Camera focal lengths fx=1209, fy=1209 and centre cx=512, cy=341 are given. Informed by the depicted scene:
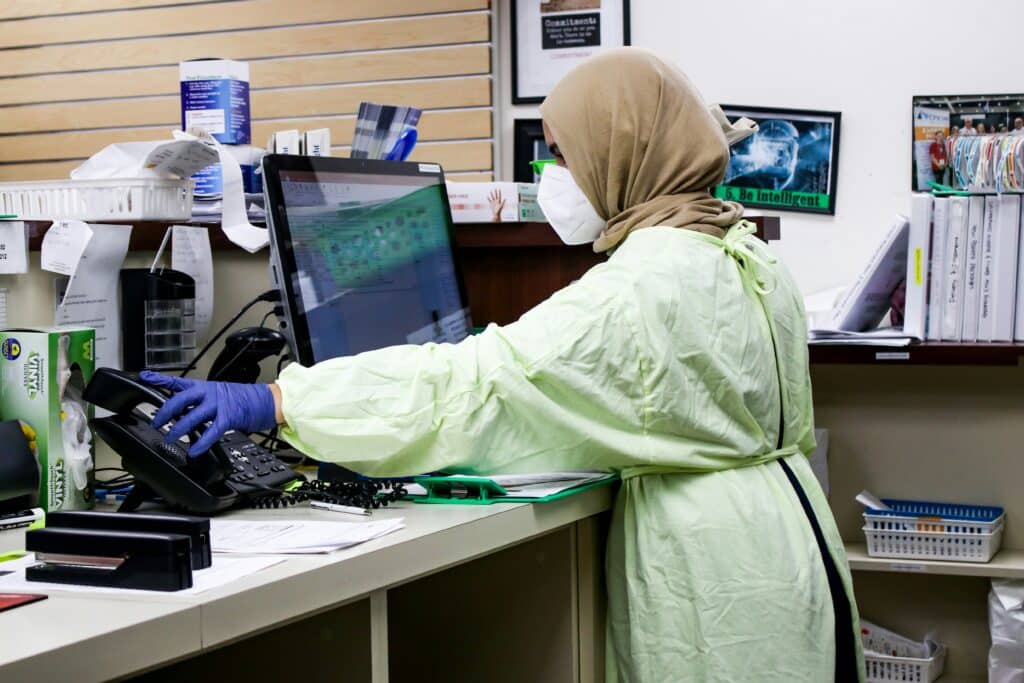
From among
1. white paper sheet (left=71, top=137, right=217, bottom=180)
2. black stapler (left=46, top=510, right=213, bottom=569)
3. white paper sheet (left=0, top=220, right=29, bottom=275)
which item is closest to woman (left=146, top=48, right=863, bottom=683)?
black stapler (left=46, top=510, right=213, bottom=569)

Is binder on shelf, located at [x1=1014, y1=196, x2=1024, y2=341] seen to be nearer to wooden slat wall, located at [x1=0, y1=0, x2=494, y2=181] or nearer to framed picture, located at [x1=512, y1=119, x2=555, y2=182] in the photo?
framed picture, located at [x1=512, y1=119, x2=555, y2=182]

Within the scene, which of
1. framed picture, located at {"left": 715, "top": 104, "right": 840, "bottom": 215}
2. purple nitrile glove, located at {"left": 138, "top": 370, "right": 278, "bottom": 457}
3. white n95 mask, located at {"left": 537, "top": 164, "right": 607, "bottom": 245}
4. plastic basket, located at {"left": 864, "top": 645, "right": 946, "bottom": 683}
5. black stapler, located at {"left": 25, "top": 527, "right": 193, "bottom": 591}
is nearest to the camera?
black stapler, located at {"left": 25, "top": 527, "right": 193, "bottom": 591}

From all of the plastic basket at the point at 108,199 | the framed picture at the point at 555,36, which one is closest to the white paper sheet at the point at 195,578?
the plastic basket at the point at 108,199

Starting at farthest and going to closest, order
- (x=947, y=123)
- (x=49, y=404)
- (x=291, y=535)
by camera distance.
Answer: (x=947, y=123)
(x=49, y=404)
(x=291, y=535)

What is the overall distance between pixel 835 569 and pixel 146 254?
112 cm

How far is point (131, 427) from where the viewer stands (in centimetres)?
134

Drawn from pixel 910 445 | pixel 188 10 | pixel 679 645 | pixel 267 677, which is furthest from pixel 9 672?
pixel 188 10

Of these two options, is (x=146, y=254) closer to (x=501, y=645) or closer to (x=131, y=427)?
(x=131, y=427)

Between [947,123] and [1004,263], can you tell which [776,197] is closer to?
[947,123]

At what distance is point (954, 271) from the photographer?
2.74 meters

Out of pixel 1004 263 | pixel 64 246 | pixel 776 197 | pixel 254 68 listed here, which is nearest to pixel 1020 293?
pixel 1004 263

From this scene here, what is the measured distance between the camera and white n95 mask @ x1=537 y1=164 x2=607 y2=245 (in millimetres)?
1753

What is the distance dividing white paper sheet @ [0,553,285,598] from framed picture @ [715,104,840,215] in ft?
7.79

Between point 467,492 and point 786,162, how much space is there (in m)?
2.11
